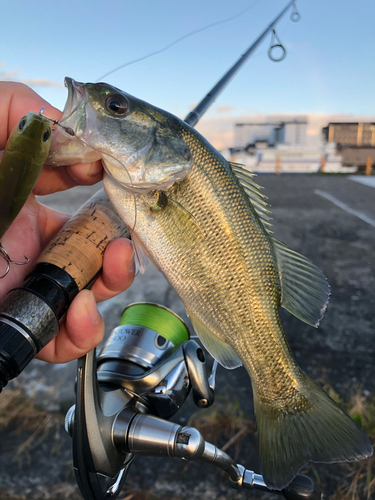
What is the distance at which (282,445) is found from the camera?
3.93 ft

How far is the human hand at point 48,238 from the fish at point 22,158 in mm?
364

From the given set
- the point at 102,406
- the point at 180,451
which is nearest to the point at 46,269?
the point at 102,406

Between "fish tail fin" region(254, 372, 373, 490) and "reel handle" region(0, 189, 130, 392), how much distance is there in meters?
0.80

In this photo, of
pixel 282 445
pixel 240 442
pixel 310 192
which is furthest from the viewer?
pixel 310 192

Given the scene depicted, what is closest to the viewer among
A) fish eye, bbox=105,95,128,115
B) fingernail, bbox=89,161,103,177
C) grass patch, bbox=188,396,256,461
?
fish eye, bbox=105,95,128,115

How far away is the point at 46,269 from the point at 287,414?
0.97 metres

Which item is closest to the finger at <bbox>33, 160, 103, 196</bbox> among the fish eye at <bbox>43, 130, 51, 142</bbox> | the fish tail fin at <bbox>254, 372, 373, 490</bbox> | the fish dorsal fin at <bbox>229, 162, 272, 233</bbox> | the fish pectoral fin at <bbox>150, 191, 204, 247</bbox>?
the fish pectoral fin at <bbox>150, 191, 204, 247</bbox>

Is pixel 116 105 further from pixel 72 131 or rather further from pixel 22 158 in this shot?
pixel 22 158

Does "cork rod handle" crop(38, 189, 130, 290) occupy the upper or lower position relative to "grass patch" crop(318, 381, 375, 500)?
upper

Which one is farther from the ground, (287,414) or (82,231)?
(82,231)

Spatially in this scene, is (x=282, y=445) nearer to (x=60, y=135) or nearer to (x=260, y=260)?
(x=260, y=260)

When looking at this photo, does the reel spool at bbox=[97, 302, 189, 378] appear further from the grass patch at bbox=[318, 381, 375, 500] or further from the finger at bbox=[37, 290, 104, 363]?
the grass patch at bbox=[318, 381, 375, 500]

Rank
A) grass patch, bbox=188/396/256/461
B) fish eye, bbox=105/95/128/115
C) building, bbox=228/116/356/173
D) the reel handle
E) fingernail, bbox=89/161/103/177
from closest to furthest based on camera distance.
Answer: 1. the reel handle
2. fish eye, bbox=105/95/128/115
3. fingernail, bbox=89/161/103/177
4. grass patch, bbox=188/396/256/461
5. building, bbox=228/116/356/173

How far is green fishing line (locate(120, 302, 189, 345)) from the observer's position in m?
1.55
